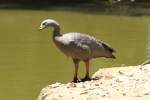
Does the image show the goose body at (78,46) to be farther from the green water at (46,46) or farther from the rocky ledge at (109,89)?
the green water at (46,46)

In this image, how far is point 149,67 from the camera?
905 cm

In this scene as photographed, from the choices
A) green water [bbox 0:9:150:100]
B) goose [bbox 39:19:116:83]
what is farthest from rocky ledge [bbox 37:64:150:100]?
green water [bbox 0:9:150:100]

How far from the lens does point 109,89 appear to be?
762 centimetres

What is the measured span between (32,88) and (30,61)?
2593 millimetres

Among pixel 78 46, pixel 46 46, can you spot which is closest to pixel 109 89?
pixel 78 46

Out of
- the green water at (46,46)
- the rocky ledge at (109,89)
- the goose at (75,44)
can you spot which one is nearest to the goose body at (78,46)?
the goose at (75,44)

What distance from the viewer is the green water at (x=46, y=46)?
1155cm

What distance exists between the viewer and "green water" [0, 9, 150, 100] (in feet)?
37.9

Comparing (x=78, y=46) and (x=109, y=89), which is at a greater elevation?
(x=78, y=46)

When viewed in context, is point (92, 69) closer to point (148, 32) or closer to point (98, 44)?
point (98, 44)

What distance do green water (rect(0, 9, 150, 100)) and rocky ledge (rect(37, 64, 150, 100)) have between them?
238 cm

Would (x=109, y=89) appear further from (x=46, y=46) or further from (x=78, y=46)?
(x=46, y=46)

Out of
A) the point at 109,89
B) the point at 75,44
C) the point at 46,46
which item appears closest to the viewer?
the point at 109,89

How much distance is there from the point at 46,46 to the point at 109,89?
825 centimetres
